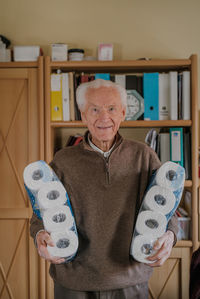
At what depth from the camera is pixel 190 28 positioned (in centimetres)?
254

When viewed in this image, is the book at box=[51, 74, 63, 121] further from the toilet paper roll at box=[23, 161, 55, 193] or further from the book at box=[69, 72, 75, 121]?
the toilet paper roll at box=[23, 161, 55, 193]

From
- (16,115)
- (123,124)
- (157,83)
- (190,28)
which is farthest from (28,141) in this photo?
(190,28)

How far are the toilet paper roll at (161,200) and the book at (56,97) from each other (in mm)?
1208

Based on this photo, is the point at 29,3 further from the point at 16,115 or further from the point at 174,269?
the point at 174,269

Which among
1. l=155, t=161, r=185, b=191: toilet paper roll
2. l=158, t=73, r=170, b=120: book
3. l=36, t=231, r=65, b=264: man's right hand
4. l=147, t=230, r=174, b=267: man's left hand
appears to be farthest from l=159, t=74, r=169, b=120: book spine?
l=36, t=231, r=65, b=264: man's right hand

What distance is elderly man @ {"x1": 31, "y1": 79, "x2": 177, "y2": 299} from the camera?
4.19 ft

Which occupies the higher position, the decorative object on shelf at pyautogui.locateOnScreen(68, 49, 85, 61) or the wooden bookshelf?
the decorative object on shelf at pyautogui.locateOnScreen(68, 49, 85, 61)

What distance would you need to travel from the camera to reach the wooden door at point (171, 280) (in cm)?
A: 224

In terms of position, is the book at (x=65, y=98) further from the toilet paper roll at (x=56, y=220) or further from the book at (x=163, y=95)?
the toilet paper roll at (x=56, y=220)

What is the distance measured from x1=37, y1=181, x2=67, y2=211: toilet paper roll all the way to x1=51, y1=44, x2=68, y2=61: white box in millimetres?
1314

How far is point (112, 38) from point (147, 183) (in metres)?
1.60

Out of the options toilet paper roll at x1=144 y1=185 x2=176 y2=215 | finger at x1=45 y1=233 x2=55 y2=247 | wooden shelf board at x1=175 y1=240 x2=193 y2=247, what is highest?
toilet paper roll at x1=144 y1=185 x2=176 y2=215

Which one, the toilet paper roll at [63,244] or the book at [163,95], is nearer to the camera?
the toilet paper roll at [63,244]

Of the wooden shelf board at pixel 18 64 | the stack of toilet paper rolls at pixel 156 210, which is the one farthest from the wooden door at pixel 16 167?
the stack of toilet paper rolls at pixel 156 210
